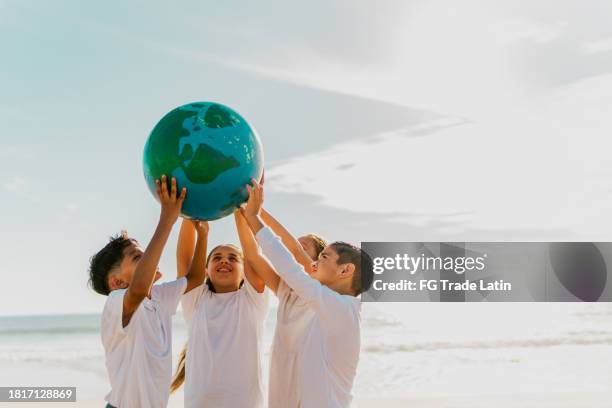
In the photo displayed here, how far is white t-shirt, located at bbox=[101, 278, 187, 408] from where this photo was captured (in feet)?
13.2

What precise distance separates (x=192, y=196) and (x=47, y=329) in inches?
971

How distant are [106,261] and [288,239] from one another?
1135 mm

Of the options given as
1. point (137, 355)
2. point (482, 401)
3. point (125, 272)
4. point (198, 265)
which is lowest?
point (482, 401)

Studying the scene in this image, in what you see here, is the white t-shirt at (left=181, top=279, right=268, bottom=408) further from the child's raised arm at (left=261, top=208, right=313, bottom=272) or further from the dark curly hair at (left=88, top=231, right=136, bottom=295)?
the dark curly hair at (left=88, top=231, right=136, bottom=295)

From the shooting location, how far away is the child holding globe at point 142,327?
3.99m

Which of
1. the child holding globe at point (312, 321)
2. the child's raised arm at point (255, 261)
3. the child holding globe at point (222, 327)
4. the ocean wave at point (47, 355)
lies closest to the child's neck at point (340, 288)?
the child holding globe at point (312, 321)

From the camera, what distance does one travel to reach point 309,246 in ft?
16.7

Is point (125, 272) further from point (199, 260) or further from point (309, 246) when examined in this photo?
point (309, 246)

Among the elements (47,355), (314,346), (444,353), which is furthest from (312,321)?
(47,355)

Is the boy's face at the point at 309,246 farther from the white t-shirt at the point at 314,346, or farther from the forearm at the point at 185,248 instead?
the forearm at the point at 185,248

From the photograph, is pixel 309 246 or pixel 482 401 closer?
pixel 309 246

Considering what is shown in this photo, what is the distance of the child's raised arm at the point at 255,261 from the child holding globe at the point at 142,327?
57 cm

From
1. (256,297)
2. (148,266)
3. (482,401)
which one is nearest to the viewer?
(148,266)

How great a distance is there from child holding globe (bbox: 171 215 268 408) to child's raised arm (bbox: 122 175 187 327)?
0.63 metres
